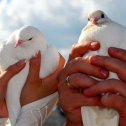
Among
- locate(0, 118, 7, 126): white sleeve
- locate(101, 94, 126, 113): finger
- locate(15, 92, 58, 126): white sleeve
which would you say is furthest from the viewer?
locate(0, 118, 7, 126): white sleeve

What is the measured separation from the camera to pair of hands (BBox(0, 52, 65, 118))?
54.9 inches

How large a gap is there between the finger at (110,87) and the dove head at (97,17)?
0.97 ft

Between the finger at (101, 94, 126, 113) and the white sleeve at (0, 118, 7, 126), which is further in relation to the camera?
the white sleeve at (0, 118, 7, 126)

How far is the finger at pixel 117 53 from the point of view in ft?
3.94

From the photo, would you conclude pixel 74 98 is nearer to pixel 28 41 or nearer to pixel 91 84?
pixel 91 84

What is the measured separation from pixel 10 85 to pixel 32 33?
213 mm

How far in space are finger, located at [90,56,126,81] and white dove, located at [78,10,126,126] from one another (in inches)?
1.9

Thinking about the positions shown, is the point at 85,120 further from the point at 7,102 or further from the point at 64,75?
the point at 7,102

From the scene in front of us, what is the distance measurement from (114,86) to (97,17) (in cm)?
38

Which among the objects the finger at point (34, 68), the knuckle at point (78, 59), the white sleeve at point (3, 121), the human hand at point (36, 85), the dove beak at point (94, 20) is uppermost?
the dove beak at point (94, 20)

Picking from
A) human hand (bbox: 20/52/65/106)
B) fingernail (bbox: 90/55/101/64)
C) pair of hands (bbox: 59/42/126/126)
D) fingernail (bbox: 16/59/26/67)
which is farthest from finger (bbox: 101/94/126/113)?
fingernail (bbox: 16/59/26/67)

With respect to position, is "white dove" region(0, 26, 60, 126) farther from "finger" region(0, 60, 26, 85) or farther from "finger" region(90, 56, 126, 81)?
"finger" region(90, 56, 126, 81)

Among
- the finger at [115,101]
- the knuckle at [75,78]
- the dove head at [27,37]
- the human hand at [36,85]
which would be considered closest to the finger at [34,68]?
the human hand at [36,85]

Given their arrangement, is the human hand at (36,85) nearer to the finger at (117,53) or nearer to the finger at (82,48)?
the finger at (82,48)
